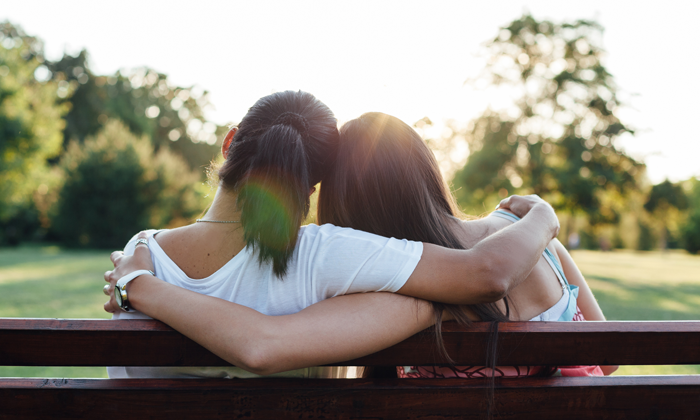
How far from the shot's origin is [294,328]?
1349 mm

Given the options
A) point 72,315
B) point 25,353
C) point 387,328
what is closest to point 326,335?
point 387,328

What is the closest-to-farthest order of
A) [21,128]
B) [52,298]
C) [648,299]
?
[52,298], [648,299], [21,128]

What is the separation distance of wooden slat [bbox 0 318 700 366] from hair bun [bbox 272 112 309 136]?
2.49ft

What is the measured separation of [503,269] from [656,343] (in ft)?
1.66

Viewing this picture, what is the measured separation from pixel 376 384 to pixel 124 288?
851 millimetres

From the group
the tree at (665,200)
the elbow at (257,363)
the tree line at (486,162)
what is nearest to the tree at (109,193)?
the tree line at (486,162)

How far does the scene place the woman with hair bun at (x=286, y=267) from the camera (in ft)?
4.45

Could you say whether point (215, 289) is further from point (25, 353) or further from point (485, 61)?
point (485, 61)

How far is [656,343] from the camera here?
1.47m

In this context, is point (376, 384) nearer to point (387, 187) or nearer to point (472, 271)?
point (472, 271)

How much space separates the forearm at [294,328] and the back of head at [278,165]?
0.71ft

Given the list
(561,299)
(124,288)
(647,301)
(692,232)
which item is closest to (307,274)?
(124,288)

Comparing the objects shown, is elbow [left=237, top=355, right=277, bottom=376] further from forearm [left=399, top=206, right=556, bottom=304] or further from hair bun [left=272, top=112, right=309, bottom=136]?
hair bun [left=272, top=112, right=309, bottom=136]

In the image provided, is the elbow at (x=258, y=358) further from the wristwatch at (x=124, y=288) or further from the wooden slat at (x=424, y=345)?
the wristwatch at (x=124, y=288)
